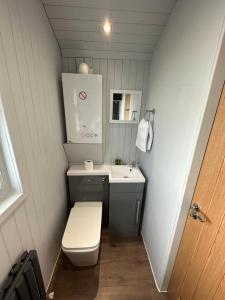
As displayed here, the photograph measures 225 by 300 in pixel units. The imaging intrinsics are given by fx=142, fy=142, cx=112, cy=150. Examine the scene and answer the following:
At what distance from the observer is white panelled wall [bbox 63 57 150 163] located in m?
1.65

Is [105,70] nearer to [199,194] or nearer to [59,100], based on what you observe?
[59,100]

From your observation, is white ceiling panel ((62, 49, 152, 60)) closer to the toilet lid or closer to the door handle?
the door handle

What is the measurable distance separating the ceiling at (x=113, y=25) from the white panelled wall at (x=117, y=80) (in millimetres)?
67

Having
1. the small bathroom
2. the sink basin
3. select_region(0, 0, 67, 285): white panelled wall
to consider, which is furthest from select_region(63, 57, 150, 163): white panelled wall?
select_region(0, 0, 67, 285): white panelled wall

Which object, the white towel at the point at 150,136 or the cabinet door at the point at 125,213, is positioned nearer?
the white towel at the point at 150,136

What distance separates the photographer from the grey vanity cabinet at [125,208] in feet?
5.26

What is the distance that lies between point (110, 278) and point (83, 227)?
556 mm

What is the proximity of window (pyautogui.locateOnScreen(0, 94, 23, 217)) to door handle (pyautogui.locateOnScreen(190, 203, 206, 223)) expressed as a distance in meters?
1.07

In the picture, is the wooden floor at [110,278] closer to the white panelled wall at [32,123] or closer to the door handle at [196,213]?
the white panelled wall at [32,123]

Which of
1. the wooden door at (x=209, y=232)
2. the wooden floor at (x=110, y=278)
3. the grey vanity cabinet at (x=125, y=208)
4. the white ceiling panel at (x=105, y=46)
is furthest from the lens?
the grey vanity cabinet at (x=125, y=208)

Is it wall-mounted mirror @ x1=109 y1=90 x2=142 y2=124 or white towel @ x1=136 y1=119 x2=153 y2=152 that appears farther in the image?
wall-mounted mirror @ x1=109 y1=90 x2=142 y2=124

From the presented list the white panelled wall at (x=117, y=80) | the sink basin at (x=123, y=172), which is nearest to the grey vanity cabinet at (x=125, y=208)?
the sink basin at (x=123, y=172)

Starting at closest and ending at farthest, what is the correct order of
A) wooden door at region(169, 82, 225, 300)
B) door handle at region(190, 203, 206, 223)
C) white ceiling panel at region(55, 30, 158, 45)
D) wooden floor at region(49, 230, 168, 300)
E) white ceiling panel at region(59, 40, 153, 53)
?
wooden door at region(169, 82, 225, 300) < door handle at region(190, 203, 206, 223) < wooden floor at region(49, 230, 168, 300) < white ceiling panel at region(55, 30, 158, 45) < white ceiling panel at region(59, 40, 153, 53)

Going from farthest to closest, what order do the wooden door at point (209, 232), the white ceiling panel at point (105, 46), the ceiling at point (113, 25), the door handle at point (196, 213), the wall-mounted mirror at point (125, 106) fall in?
the wall-mounted mirror at point (125, 106) < the white ceiling panel at point (105, 46) < the ceiling at point (113, 25) < the door handle at point (196, 213) < the wooden door at point (209, 232)
